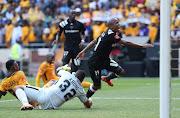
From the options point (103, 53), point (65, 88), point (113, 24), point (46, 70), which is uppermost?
point (113, 24)

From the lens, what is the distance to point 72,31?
41.7 feet

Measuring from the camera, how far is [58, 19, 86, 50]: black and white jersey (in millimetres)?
12672

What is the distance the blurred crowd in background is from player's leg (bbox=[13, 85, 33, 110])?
11.6 metres

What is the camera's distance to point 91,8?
22719 millimetres

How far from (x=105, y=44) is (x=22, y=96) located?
7.25 feet

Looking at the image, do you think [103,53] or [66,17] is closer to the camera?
[103,53]

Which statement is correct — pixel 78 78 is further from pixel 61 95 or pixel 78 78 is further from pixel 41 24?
pixel 41 24

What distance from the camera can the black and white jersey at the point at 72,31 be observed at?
12672 millimetres

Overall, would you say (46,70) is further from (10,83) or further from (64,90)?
(64,90)

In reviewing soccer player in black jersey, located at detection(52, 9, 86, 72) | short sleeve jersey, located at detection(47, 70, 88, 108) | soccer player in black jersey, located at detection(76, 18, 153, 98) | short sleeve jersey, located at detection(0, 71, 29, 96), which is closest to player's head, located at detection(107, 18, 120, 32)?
soccer player in black jersey, located at detection(76, 18, 153, 98)

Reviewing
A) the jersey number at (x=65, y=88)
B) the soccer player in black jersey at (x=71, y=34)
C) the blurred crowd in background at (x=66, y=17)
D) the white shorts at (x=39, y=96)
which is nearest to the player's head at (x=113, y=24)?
the jersey number at (x=65, y=88)

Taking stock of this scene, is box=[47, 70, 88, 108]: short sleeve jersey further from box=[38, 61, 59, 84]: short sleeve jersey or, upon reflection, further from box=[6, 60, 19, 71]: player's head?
box=[38, 61, 59, 84]: short sleeve jersey

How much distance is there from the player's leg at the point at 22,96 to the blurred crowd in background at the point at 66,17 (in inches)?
456

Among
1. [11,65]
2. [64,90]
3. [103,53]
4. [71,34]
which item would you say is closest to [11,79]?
[11,65]
